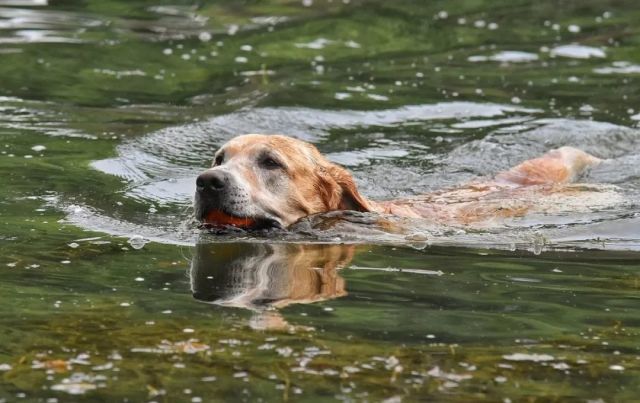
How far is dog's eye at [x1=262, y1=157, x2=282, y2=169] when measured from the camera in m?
8.74

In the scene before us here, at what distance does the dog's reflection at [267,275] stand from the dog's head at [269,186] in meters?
0.39

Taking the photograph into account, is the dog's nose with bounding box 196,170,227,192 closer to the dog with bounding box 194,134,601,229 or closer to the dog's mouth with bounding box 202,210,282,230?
the dog with bounding box 194,134,601,229

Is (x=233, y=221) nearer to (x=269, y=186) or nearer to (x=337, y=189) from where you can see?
(x=269, y=186)

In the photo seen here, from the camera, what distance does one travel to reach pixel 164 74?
15.2m

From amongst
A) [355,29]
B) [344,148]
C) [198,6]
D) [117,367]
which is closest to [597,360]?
[117,367]

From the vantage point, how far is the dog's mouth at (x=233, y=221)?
27.0 ft

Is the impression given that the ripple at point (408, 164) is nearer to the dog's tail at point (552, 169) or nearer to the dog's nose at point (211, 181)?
the dog's tail at point (552, 169)

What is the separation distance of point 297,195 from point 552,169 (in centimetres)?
286

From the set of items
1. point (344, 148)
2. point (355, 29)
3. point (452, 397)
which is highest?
point (355, 29)

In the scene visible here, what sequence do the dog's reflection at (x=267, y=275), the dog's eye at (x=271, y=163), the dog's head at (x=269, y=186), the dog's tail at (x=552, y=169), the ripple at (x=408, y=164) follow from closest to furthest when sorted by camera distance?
the dog's reflection at (x=267, y=275) < the dog's head at (x=269, y=186) < the ripple at (x=408, y=164) < the dog's eye at (x=271, y=163) < the dog's tail at (x=552, y=169)

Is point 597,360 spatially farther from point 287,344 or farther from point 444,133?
point 444,133

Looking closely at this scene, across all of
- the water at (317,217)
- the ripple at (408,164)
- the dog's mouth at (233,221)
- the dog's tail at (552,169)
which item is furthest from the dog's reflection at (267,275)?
the dog's tail at (552,169)

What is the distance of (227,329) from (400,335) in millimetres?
794

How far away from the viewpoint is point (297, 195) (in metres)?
8.81
